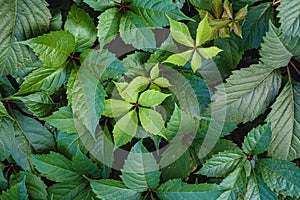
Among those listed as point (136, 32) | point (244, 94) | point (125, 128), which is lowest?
point (125, 128)

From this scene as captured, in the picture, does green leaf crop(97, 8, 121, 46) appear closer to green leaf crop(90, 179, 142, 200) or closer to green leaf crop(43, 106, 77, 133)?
green leaf crop(43, 106, 77, 133)

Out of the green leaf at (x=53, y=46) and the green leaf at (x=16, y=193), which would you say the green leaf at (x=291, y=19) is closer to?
the green leaf at (x=53, y=46)

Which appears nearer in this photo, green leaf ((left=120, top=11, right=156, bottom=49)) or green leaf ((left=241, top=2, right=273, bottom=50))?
green leaf ((left=120, top=11, right=156, bottom=49))

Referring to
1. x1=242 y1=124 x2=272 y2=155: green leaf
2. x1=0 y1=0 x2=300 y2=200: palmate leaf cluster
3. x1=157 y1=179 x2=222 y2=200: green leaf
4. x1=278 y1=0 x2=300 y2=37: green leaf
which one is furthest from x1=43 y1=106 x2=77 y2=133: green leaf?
x1=278 y1=0 x2=300 y2=37: green leaf

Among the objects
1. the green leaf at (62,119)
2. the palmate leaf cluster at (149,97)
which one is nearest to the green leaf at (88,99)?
the palmate leaf cluster at (149,97)

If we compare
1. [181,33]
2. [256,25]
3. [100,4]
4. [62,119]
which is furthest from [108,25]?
[256,25]

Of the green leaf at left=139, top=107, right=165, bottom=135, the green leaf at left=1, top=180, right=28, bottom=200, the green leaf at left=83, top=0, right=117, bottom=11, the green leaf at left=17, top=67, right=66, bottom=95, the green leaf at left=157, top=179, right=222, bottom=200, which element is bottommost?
the green leaf at left=1, top=180, right=28, bottom=200

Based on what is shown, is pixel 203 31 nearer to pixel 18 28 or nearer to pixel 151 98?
pixel 151 98

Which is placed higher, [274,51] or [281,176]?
[274,51]
